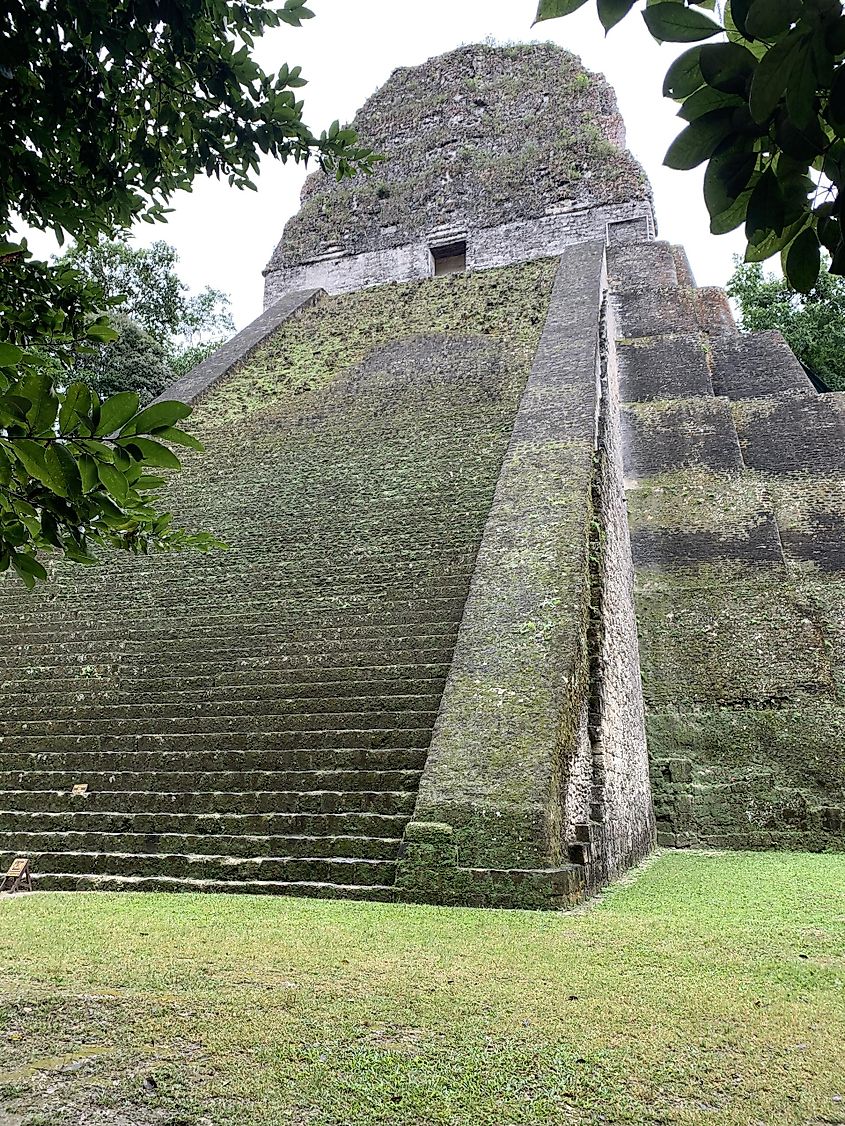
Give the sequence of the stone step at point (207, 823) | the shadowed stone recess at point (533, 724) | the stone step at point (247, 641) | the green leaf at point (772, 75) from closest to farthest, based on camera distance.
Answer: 1. the green leaf at point (772, 75)
2. the shadowed stone recess at point (533, 724)
3. the stone step at point (207, 823)
4. the stone step at point (247, 641)

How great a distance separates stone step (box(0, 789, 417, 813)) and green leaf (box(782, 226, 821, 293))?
3994 millimetres

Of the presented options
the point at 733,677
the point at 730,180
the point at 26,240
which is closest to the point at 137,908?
the point at 26,240

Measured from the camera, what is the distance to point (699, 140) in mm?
1076

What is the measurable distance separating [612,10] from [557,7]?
7cm

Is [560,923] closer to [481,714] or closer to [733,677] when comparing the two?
[481,714]

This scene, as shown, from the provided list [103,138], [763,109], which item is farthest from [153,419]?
[103,138]

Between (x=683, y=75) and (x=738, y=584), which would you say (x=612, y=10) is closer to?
(x=683, y=75)

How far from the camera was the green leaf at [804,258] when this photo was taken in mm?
1130

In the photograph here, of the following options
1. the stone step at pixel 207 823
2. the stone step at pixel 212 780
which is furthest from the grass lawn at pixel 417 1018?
the stone step at pixel 212 780

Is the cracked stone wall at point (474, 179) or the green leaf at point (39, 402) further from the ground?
the cracked stone wall at point (474, 179)

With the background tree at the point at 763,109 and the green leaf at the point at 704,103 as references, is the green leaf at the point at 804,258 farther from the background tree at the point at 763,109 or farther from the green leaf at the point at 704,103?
the green leaf at the point at 704,103

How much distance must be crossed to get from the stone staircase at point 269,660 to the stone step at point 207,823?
0.01 meters

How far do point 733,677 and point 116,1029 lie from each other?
21.9 ft

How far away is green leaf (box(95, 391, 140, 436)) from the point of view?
1.19m
